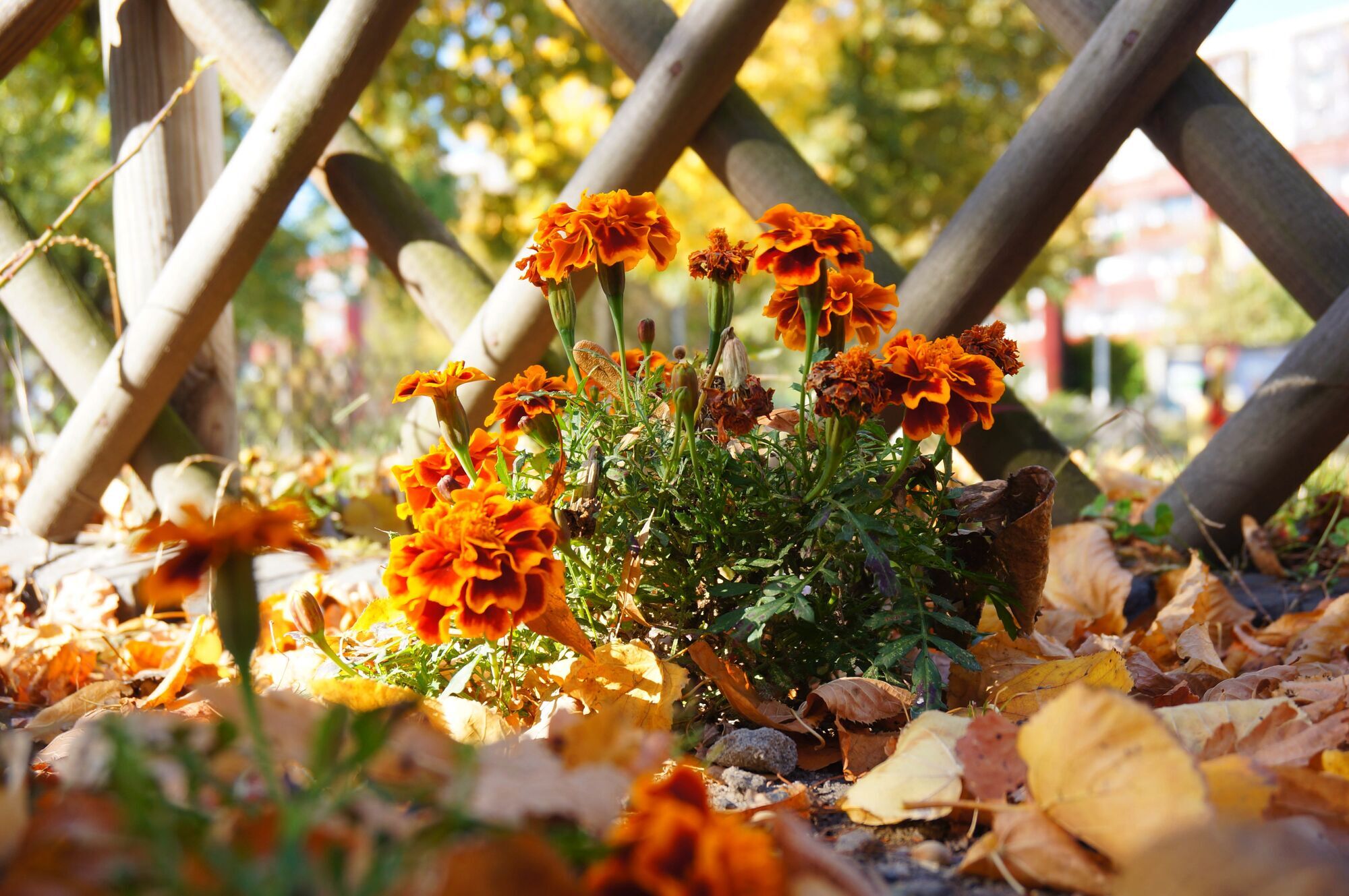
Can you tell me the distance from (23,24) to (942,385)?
2.25 m

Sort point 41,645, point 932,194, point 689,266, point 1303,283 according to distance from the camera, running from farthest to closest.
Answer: point 932,194, point 1303,283, point 41,645, point 689,266

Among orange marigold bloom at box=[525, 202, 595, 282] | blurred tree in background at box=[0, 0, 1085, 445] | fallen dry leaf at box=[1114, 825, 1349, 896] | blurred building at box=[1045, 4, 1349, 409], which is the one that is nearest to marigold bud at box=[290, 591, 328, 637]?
orange marigold bloom at box=[525, 202, 595, 282]

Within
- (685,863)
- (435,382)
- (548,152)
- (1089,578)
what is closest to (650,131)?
(435,382)

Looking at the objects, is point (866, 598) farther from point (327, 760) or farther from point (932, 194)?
point (932, 194)

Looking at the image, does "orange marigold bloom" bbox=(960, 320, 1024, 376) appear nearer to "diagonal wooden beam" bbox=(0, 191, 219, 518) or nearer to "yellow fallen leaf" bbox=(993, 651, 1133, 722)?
"yellow fallen leaf" bbox=(993, 651, 1133, 722)

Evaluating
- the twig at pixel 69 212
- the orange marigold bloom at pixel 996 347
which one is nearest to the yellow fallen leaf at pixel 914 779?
the orange marigold bloom at pixel 996 347

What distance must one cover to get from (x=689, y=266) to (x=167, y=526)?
2.51 feet

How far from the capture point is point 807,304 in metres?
1.29

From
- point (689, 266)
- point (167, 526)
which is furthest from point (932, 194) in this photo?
point (167, 526)

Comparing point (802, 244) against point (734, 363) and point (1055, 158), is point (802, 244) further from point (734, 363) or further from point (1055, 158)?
point (1055, 158)

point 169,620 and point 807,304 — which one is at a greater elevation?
point 807,304

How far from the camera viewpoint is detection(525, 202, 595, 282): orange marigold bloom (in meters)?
1.27

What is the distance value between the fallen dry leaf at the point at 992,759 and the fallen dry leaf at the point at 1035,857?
25 mm

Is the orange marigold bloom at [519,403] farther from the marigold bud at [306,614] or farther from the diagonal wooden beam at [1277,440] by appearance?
the diagonal wooden beam at [1277,440]
